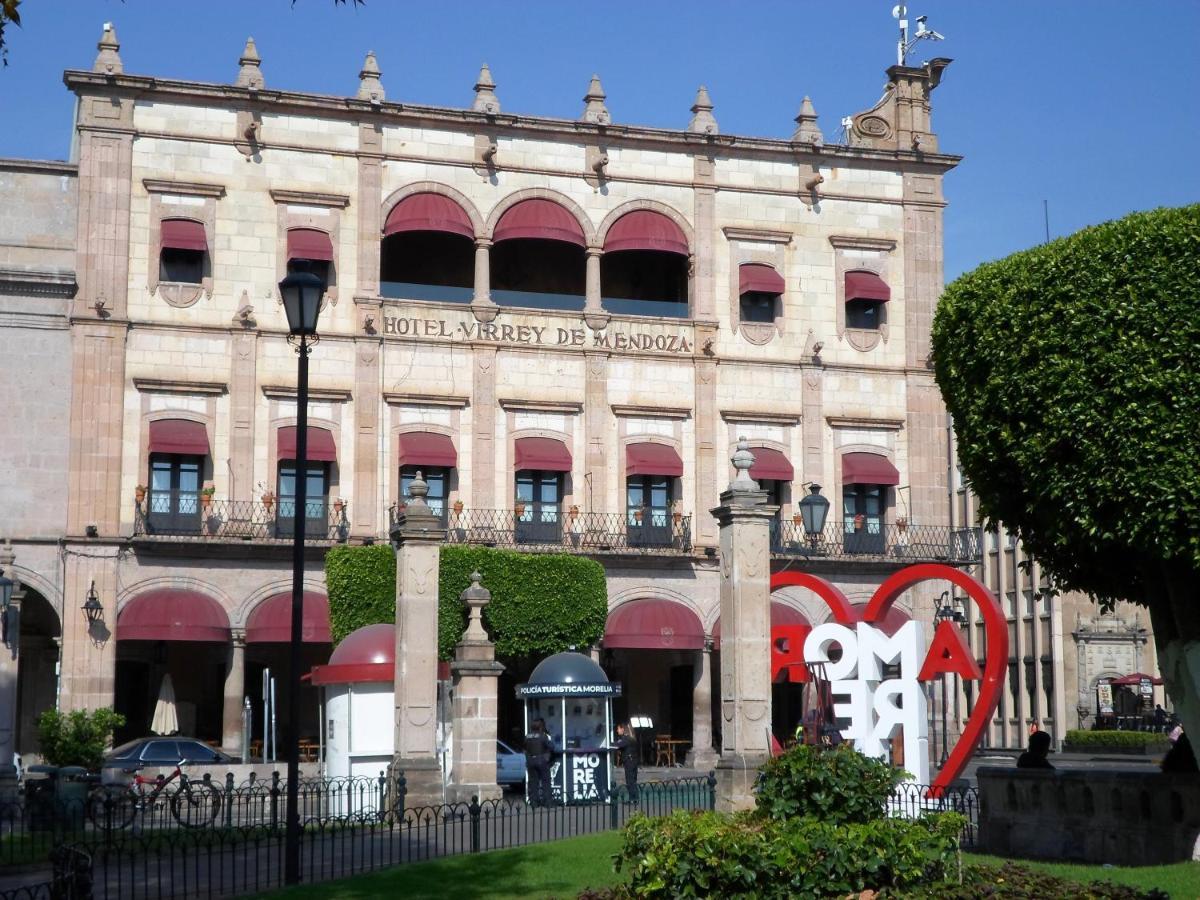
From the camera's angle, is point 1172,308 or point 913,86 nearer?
point 1172,308

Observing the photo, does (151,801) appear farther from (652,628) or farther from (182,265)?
(182,265)

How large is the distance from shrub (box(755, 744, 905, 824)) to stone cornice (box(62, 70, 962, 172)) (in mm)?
29086

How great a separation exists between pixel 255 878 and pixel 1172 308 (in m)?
11.7

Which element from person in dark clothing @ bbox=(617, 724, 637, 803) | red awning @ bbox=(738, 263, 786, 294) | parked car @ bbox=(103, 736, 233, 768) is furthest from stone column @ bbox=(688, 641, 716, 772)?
parked car @ bbox=(103, 736, 233, 768)

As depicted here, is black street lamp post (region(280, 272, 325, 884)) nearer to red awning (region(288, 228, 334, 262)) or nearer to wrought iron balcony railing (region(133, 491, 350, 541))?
wrought iron balcony railing (region(133, 491, 350, 541))

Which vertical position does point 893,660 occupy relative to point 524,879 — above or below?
above

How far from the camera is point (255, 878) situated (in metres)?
17.4

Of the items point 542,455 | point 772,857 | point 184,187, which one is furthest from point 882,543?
point 772,857

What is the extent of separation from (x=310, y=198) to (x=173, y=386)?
5679 millimetres

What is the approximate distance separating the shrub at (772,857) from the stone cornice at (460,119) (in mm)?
29739

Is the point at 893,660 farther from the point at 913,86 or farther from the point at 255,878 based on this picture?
the point at 913,86

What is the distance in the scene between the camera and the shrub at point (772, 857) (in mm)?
12711

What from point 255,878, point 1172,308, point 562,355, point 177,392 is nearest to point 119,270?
point 177,392

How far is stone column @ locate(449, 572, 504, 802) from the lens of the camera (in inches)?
1011
